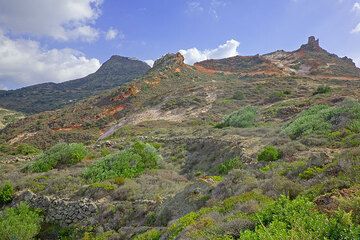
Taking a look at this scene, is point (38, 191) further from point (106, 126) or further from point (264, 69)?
point (264, 69)

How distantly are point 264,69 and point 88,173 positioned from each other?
213 feet

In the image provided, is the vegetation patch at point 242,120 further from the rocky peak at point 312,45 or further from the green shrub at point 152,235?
the rocky peak at point 312,45

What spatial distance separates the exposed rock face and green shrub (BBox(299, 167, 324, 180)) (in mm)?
7692

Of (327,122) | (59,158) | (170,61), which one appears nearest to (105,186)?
(59,158)

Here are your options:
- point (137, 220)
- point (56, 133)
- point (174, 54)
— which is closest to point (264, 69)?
point (174, 54)

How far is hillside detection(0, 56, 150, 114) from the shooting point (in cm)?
11832

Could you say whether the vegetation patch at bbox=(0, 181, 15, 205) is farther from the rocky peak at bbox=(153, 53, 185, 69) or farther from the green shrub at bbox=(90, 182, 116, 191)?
the rocky peak at bbox=(153, 53, 185, 69)

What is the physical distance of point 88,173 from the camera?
17516 millimetres

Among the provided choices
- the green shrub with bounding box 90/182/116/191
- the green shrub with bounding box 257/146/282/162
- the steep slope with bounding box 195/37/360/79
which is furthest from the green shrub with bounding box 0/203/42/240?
the steep slope with bounding box 195/37/360/79

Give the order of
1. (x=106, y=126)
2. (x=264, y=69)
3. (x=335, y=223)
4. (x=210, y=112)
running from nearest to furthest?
1. (x=335, y=223)
2. (x=210, y=112)
3. (x=106, y=126)
4. (x=264, y=69)

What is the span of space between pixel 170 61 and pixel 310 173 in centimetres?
6839

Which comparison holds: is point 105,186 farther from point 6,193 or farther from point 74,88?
point 74,88

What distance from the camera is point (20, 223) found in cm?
1345

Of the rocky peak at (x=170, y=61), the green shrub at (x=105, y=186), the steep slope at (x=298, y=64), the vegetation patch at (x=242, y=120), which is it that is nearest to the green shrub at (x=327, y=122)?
the vegetation patch at (x=242, y=120)
